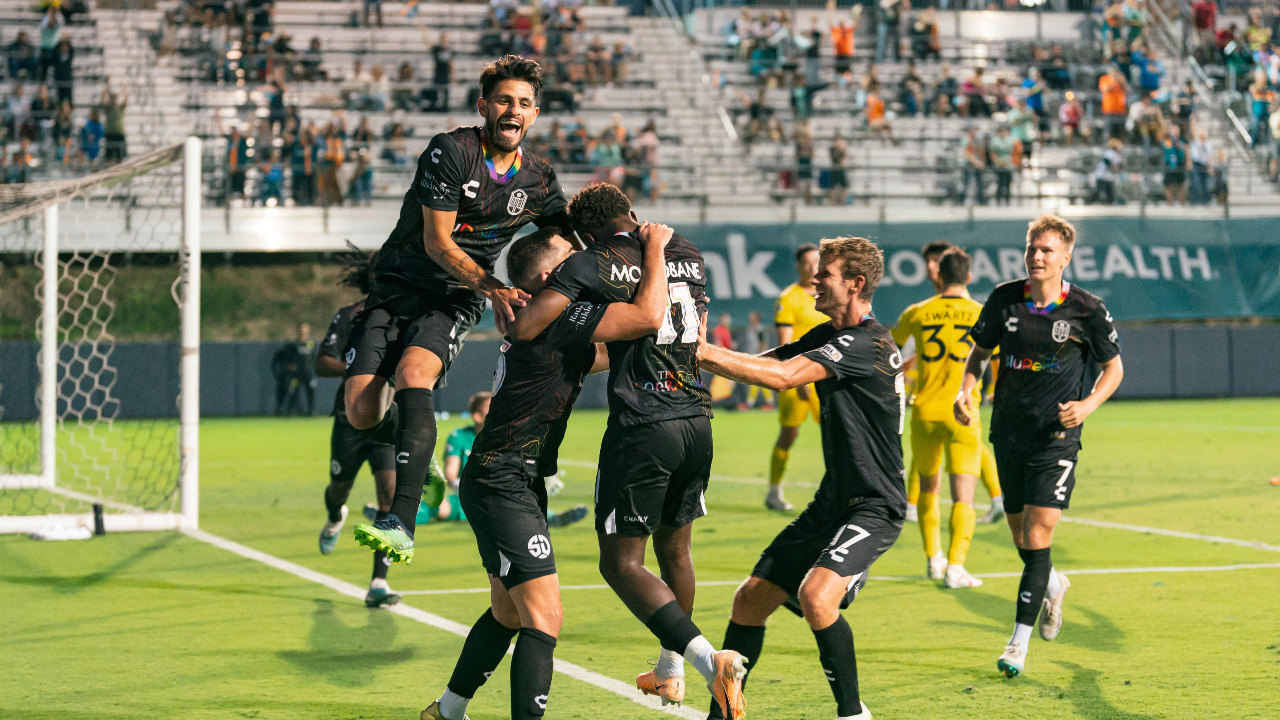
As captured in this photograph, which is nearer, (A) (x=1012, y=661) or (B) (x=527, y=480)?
(B) (x=527, y=480)

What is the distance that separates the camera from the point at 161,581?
30.3 ft

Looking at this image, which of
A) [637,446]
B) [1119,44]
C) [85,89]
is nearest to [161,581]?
[637,446]

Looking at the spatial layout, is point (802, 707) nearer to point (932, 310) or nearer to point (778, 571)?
point (778, 571)

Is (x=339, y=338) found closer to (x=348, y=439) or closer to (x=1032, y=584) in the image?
(x=348, y=439)

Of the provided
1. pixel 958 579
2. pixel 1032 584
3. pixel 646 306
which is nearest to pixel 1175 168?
pixel 958 579

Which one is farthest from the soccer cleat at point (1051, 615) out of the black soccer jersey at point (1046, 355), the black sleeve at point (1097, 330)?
the black sleeve at point (1097, 330)

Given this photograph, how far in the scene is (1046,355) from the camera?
7.05 metres

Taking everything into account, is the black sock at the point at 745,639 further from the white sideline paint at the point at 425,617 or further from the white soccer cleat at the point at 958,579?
the white soccer cleat at the point at 958,579

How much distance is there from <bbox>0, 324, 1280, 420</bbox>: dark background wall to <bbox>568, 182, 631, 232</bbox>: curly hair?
1874 centimetres

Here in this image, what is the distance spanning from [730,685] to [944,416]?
196 inches

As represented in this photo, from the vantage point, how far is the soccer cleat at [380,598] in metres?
8.24

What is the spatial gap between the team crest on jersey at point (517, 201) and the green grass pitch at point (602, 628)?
2.32 m

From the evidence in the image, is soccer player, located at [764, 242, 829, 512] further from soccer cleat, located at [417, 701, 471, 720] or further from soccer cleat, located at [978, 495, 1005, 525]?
soccer cleat, located at [417, 701, 471, 720]

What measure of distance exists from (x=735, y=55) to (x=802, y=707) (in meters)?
30.2
